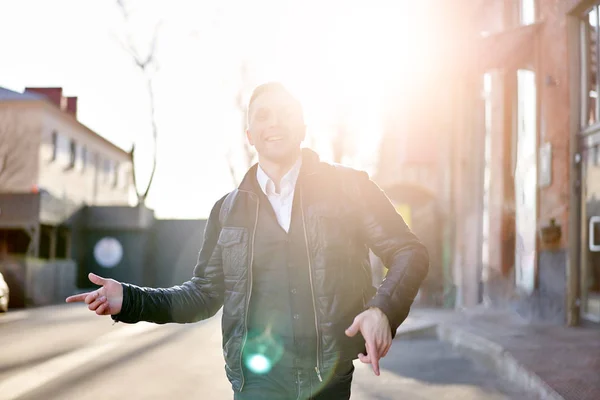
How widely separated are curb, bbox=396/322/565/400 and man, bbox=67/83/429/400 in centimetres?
346

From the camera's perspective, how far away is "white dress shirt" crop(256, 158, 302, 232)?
2812mm

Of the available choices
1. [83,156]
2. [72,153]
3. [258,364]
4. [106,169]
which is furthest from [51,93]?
[258,364]

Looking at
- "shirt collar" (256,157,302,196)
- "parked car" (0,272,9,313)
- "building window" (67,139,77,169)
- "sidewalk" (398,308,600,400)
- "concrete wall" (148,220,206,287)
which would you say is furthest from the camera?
"building window" (67,139,77,169)

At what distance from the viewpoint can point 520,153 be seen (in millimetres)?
13734

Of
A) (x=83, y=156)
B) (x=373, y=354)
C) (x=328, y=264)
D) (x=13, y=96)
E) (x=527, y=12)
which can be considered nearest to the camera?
(x=373, y=354)

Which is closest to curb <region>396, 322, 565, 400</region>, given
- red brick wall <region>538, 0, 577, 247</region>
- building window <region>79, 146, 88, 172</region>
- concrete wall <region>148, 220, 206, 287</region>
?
red brick wall <region>538, 0, 577, 247</region>

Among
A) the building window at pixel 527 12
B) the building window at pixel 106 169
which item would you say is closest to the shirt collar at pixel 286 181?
the building window at pixel 527 12

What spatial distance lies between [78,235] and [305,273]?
84.8ft

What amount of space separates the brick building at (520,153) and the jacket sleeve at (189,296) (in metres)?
8.30

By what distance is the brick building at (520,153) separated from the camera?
10344 mm

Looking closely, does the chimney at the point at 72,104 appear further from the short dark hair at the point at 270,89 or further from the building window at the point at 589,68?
the short dark hair at the point at 270,89

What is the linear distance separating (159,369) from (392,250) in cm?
623

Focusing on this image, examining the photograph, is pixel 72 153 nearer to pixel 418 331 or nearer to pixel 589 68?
pixel 418 331

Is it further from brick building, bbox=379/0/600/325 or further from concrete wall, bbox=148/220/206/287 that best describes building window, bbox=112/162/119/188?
brick building, bbox=379/0/600/325
